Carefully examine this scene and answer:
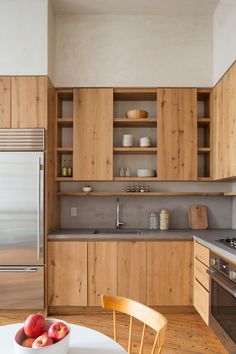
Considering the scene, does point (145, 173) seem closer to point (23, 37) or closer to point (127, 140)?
point (127, 140)

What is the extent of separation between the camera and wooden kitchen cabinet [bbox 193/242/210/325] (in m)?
2.75

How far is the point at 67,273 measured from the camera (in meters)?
3.29

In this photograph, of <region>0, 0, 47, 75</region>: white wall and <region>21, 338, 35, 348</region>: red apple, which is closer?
<region>21, 338, 35, 348</region>: red apple

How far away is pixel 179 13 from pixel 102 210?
7.85 ft

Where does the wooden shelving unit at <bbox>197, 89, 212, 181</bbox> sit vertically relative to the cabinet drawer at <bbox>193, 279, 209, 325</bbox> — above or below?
above

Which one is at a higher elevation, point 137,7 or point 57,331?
point 137,7

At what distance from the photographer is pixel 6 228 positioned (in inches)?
127

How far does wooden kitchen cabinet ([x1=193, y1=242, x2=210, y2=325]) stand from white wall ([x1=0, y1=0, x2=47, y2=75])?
2.32 meters

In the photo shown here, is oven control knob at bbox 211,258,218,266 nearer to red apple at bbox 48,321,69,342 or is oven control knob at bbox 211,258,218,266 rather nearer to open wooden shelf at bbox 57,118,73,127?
red apple at bbox 48,321,69,342

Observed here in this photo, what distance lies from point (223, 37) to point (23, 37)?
6.64 feet

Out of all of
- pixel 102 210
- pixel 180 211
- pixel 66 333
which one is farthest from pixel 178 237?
pixel 66 333

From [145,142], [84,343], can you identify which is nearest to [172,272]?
[145,142]

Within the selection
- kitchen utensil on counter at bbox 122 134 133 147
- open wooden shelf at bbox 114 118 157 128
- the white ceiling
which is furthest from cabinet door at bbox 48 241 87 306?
the white ceiling

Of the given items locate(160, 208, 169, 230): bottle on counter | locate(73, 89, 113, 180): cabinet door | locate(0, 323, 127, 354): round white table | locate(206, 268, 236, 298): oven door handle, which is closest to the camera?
locate(0, 323, 127, 354): round white table
